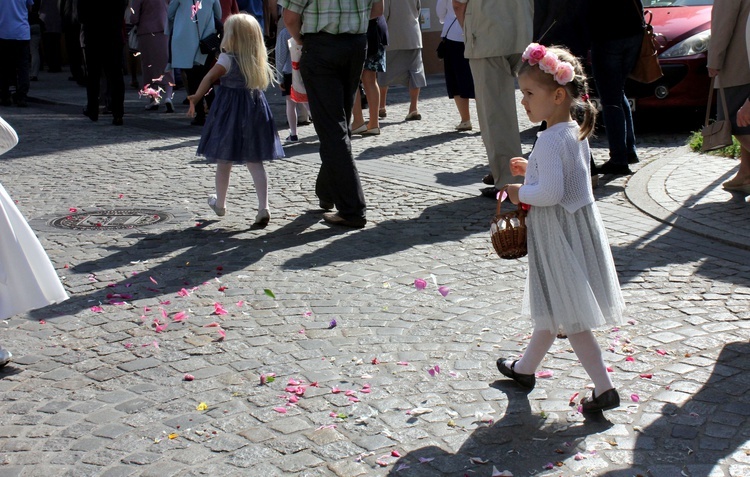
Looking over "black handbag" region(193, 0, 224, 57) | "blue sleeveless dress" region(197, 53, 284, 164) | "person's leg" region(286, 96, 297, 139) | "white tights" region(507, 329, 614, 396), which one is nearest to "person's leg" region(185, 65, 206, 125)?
"black handbag" region(193, 0, 224, 57)

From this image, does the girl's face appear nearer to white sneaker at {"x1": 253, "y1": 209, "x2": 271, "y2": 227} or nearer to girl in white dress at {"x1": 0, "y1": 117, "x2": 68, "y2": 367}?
girl in white dress at {"x1": 0, "y1": 117, "x2": 68, "y2": 367}

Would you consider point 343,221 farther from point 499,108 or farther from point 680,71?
point 680,71

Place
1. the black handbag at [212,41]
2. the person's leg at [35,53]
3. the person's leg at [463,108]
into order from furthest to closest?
the person's leg at [35,53], the black handbag at [212,41], the person's leg at [463,108]

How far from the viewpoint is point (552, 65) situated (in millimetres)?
4059

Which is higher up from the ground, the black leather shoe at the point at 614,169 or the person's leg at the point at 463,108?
the person's leg at the point at 463,108

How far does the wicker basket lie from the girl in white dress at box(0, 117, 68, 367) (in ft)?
7.18

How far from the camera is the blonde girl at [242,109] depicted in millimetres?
7672

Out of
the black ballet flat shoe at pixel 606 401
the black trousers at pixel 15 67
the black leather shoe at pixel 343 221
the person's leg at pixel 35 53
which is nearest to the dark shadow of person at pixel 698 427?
the black ballet flat shoe at pixel 606 401

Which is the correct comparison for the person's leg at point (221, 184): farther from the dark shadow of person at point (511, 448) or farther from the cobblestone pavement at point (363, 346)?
the dark shadow of person at point (511, 448)

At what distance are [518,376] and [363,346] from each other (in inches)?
35.8

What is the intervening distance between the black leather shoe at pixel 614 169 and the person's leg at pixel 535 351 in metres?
4.93

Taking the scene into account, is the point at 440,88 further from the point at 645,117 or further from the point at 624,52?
the point at 624,52

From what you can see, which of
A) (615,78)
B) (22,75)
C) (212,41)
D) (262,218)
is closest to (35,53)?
(22,75)

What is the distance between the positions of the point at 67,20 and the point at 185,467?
578 inches
